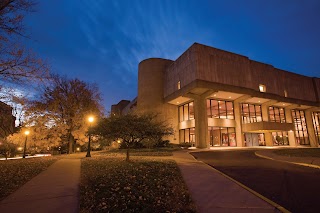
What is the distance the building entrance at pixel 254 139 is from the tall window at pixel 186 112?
12.4 metres

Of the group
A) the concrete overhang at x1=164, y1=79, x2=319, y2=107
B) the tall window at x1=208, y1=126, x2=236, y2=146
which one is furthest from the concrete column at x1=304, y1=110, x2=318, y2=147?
the tall window at x1=208, y1=126, x2=236, y2=146

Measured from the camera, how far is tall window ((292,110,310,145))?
46688 mm

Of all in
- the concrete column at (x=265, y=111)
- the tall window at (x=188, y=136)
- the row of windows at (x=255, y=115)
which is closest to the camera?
the tall window at (x=188, y=136)

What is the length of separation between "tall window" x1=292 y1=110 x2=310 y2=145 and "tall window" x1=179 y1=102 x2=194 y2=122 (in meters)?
30.0

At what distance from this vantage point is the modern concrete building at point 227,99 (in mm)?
32906

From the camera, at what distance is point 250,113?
40812 millimetres

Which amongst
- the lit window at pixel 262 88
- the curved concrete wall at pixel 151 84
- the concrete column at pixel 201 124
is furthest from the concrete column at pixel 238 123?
the curved concrete wall at pixel 151 84

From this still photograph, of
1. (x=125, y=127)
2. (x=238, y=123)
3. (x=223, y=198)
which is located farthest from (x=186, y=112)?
(x=223, y=198)

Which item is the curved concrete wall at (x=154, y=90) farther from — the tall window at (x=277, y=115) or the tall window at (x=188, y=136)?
the tall window at (x=277, y=115)

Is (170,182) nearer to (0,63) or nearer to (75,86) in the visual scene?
(0,63)

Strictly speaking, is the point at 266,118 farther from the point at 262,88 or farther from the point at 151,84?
the point at 151,84

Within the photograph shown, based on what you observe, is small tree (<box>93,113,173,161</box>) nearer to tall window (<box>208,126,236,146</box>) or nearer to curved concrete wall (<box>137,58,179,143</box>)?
tall window (<box>208,126,236,146</box>)

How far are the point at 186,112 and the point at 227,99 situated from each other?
9.18 metres

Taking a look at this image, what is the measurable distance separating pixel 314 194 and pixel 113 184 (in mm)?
6869
